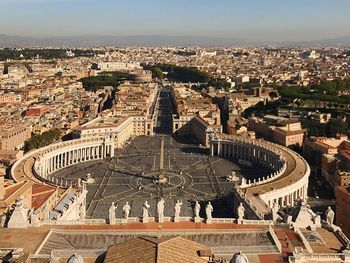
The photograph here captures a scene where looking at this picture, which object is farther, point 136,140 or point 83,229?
point 136,140

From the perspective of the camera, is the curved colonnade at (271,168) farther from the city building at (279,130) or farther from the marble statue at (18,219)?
the marble statue at (18,219)

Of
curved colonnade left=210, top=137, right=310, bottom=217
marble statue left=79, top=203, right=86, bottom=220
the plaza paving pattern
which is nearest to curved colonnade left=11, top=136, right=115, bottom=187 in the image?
the plaza paving pattern

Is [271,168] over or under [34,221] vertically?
under

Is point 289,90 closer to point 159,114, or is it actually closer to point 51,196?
point 159,114

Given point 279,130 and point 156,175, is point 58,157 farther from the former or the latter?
point 279,130

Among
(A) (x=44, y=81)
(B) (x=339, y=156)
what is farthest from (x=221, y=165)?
(A) (x=44, y=81)

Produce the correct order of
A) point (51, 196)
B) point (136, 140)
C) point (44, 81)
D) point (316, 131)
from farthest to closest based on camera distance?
point (44, 81), point (136, 140), point (316, 131), point (51, 196)

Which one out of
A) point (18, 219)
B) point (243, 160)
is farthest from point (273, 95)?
point (18, 219)
